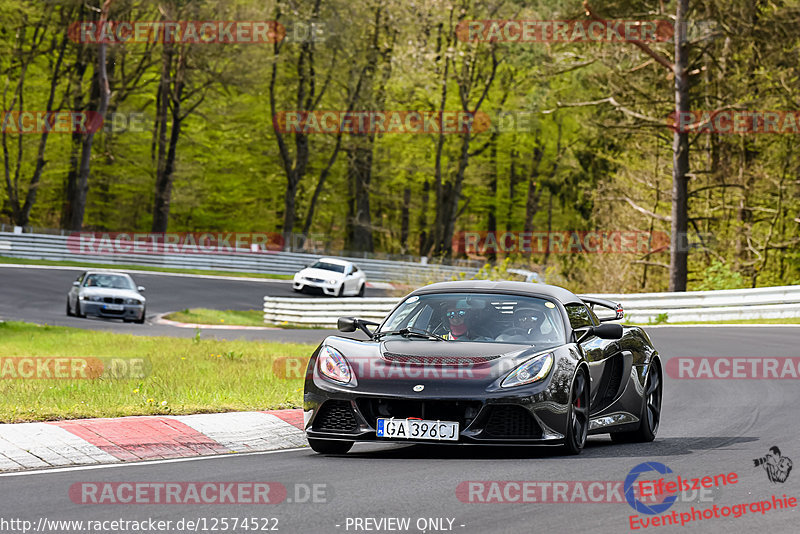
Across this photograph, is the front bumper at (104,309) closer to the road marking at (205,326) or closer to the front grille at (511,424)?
the road marking at (205,326)

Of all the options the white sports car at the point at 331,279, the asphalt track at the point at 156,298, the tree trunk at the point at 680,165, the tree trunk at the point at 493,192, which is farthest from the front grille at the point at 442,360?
the tree trunk at the point at 493,192

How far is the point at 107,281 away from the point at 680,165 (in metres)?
16.8

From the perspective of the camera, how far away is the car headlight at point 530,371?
8.52 metres

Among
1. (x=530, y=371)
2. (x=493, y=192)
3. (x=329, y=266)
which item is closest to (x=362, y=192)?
(x=493, y=192)

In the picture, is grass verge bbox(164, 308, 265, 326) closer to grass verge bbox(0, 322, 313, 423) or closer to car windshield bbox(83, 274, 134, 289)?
car windshield bbox(83, 274, 134, 289)

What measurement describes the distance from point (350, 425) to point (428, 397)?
72cm

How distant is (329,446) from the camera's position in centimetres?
923

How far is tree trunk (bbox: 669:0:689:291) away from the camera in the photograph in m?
32.4

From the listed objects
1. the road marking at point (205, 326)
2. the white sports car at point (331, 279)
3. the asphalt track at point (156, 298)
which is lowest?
the road marking at point (205, 326)

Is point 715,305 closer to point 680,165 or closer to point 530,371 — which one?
point 680,165

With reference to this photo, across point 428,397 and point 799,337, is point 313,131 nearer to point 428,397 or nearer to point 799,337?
point 799,337

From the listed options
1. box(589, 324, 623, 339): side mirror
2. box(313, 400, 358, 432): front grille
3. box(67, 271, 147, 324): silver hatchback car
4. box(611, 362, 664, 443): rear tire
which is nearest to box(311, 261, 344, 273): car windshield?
Result: box(67, 271, 147, 324): silver hatchback car

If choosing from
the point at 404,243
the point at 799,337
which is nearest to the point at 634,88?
the point at 799,337

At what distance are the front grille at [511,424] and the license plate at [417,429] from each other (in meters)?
0.26
